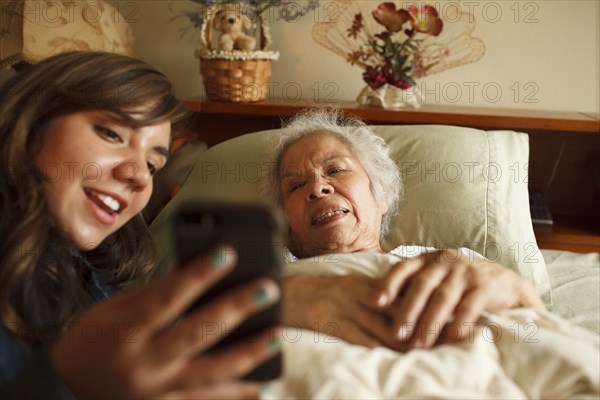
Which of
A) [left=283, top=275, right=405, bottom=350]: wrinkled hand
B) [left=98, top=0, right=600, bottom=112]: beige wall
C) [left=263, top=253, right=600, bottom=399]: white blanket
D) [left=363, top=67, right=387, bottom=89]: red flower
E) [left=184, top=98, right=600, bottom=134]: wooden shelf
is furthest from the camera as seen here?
[left=98, top=0, right=600, bottom=112]: beige wall

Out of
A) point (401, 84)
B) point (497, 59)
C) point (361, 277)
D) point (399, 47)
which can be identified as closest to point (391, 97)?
point (401, 84)

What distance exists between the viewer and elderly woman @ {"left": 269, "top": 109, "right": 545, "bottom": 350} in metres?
0.82

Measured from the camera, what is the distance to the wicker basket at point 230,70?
1855 millimetres

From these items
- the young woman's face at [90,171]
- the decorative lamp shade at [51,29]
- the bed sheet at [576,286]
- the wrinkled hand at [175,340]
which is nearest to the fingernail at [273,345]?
the wrinkled hand at [175,340]

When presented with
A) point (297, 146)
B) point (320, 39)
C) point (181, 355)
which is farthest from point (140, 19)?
point (181, 355)

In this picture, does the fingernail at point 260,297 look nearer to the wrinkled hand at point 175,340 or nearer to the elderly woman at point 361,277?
the wrinkled hand at point 175,340

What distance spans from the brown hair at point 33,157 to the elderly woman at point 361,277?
35cm

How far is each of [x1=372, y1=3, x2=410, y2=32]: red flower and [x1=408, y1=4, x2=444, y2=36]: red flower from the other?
27 mm

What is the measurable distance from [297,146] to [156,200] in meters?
0.50

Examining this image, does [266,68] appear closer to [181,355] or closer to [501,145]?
[501,145]

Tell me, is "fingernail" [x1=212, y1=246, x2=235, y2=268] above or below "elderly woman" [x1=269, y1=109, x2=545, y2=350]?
above

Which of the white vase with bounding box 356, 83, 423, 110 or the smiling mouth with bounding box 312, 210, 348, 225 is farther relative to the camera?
the white vase with bounding box 356, 83, 423, 110

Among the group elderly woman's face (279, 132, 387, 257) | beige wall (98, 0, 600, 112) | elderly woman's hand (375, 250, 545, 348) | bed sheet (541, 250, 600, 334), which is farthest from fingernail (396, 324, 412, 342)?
beige wall (98, 0, 600, 112)

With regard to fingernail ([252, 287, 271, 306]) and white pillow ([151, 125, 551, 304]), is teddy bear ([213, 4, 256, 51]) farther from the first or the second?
fingernail ([252, 287, 271, 306])
